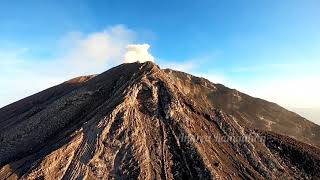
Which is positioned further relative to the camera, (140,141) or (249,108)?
(249,108)

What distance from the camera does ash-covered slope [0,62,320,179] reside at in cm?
4478

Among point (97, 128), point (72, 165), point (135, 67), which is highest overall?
point (135, 67)

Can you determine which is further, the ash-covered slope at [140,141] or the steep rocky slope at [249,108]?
the steep rocky slope at [249,108]

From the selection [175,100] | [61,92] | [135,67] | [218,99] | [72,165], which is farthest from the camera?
[218,99]

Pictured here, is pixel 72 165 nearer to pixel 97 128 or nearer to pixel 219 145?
pixel 97 128

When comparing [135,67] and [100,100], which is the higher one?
[135,67]

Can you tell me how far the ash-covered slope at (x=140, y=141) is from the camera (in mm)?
44781

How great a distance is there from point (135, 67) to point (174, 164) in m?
19.0

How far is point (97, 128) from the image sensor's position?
157ft

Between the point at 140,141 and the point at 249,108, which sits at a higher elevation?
the point at 249,108

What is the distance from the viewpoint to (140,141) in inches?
1881

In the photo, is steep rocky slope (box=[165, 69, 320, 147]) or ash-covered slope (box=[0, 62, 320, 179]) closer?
ash-covered slope (box=[0, 62, 320, 179])

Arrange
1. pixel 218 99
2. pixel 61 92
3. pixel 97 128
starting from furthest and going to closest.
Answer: pixel 218 99
pixel 61 92
pixel 97 128

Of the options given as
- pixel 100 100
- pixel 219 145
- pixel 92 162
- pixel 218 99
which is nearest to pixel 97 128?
pixel 92 162
